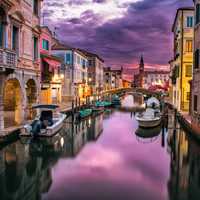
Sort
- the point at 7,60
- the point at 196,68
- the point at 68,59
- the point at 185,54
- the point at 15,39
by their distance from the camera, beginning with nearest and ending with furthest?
the point at 7,60
the point at 15,39
the point at 196,68
the point at 185,54
the point at 68,59

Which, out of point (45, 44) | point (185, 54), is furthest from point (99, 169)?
point (185, 54)

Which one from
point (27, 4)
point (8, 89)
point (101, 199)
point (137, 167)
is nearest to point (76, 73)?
point (8, 89)

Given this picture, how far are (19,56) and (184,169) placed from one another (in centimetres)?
1226

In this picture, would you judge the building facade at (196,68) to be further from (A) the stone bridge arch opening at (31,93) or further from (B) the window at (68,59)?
(B) the window at (68,59)

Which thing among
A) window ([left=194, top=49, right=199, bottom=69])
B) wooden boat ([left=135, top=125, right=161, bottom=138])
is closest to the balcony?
wooden boat ([left=135, top=125, right=161, bottom=138])

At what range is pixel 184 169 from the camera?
11.7m

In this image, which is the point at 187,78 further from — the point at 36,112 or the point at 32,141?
the point at 32,141

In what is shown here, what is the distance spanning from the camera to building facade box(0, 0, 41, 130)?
14.8 metres

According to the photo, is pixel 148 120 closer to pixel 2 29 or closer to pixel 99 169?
pixel 99 169

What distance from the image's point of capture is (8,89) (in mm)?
22500

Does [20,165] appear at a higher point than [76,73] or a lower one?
lower

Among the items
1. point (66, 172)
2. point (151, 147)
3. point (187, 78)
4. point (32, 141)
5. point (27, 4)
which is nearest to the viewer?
point (66, 172)

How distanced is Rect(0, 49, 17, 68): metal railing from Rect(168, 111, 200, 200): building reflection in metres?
9.75

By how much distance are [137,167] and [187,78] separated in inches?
847
